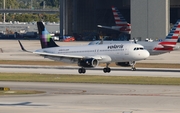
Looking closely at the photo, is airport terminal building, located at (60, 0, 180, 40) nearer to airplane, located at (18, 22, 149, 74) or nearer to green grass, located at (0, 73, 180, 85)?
airplane, located at (18, 22, 149, 74)

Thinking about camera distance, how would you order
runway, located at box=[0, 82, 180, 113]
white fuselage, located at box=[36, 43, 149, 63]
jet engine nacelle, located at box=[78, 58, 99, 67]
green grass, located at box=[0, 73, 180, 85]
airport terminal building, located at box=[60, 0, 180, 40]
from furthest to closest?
airport terminal building, located at box=[60, 0, 180, 40]
jet engine nacelle, located at box=[78, 58, 99, 67]
white fuselage, located at box=[36, 43, 149, 63]
green grass, located at box=[0, 73, 180, 85]
runway, located at box=[0, 82, 180, 113]

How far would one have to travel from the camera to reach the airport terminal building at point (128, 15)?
13212 centimetres

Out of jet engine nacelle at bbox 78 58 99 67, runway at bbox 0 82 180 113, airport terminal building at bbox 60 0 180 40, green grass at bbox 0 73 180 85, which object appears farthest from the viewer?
airport terminal building at bbox 60 0 180 40

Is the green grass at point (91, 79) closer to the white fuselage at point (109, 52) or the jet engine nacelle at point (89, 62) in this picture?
the jet engine nacelle at point (89, 62)

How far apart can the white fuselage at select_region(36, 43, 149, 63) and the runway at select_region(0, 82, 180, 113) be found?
13.5 meters

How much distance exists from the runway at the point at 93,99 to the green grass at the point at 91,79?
9.71 ft

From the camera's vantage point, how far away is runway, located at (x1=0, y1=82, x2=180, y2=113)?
34.8 meters

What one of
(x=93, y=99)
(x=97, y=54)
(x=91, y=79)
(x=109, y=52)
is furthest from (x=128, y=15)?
(x=93, y=99)

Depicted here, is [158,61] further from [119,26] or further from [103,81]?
[119,26]

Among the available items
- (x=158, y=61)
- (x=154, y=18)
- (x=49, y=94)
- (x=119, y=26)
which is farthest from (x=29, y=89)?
(x=119, y=26)

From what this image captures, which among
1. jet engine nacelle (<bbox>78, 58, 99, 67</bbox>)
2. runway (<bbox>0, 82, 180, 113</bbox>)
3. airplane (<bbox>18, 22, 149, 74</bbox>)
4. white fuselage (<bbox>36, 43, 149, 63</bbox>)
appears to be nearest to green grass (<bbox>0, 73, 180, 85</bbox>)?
runway (<bbox>0, 82, 180, 113</bbox>)

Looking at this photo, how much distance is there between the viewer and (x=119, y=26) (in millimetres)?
145000

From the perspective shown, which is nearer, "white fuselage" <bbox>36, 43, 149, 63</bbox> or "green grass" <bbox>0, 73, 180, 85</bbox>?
"green grass" <bbox>0, 73, 180, 85</bbox>

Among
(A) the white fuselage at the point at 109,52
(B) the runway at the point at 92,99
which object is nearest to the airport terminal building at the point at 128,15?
(A) the white fuselage at the point at 109,52
